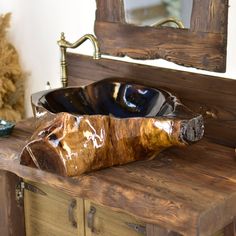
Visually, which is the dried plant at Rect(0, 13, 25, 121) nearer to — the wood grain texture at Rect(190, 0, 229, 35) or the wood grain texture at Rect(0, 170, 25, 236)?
the wood grain texture at Rect(0, 170, 25, 236)

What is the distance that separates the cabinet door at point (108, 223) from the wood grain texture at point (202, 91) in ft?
1.48

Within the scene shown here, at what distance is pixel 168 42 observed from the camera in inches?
69.4

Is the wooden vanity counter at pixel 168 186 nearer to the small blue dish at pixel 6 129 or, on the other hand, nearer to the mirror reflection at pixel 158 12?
the small blue dish at pixel 6 129

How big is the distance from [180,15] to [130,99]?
1.06ft

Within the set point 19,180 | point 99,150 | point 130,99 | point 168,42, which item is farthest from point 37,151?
point 168,42

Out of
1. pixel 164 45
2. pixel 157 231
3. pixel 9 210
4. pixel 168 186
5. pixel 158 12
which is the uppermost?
pixel 158 12

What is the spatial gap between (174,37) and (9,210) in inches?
30.9

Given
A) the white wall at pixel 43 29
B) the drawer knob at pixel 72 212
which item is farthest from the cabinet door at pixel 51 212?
the white wall at pixel 43 29

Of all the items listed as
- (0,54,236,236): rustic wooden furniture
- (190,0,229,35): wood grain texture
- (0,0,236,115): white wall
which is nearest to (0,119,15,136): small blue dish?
(0,54,236,236): rustic wooden furniture

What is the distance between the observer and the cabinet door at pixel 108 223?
5.04ft

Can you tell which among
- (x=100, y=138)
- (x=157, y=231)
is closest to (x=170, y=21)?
(x=100, y=138)

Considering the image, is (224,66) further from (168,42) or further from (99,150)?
(99,150)

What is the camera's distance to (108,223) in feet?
5.25

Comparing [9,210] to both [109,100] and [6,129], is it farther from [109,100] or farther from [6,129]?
[109,100]
